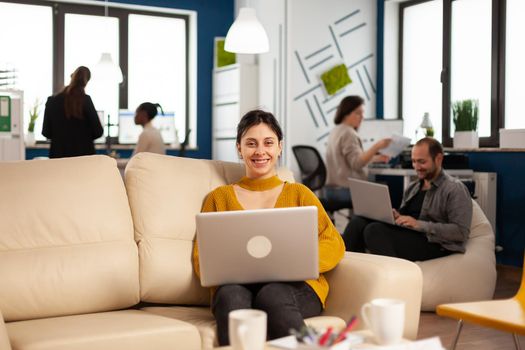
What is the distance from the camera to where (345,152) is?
215 inches

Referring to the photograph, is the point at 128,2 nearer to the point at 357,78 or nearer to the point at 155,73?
the point at 155,73

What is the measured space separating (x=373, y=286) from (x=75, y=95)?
132 inches

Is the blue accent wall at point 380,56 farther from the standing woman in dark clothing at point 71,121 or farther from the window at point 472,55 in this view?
the standing woman in dark clothing at point 71,121

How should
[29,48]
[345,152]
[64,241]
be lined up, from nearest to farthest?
[64,241], [345,152], [29,48]

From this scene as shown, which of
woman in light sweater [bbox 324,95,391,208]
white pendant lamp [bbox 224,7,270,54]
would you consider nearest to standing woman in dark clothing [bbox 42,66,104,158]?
white pendant lamp [bbox 224,7,270,54]

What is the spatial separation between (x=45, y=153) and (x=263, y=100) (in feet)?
7.19

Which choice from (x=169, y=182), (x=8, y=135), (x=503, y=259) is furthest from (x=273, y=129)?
(x=8, y=135)

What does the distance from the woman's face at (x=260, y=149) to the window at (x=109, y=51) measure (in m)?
4.63

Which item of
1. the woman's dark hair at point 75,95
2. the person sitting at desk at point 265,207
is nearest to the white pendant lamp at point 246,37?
the woman's dark hair at point 75,95

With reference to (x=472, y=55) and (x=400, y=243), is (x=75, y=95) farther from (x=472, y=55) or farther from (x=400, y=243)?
(x=472, y=55)

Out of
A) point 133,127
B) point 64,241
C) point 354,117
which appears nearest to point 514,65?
point 354,117

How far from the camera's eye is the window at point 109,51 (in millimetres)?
7363

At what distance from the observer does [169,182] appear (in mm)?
2730

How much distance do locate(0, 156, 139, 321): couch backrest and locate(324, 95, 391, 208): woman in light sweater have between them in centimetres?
298
